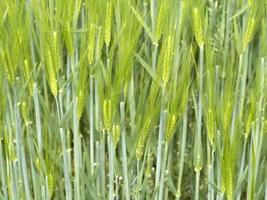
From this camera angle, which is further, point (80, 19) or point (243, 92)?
point (80, 19)

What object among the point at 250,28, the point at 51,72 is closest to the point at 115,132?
the point at 51,72

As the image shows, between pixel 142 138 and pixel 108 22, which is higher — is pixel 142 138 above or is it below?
below

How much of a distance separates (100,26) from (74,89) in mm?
142

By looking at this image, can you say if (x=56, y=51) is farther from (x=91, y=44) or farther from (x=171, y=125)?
(x=171, y=125)

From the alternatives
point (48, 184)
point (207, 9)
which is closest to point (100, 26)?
point (207, 9)

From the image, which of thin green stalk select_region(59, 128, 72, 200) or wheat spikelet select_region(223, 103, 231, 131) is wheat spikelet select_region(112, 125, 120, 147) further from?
wheat spikelet select_region(223, 103, 231, 131)

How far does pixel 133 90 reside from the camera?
127cm

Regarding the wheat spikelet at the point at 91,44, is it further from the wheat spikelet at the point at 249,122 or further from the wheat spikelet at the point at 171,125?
the wheat spikelet at the point at 249,122

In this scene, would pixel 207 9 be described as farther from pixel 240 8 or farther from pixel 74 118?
pixel 74 118

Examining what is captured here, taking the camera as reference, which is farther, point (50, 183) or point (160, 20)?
point (50, 183)

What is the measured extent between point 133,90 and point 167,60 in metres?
0.13

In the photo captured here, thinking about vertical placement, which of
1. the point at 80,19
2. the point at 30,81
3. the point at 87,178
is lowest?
the point at 87,178

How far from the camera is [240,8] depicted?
4.25 feet

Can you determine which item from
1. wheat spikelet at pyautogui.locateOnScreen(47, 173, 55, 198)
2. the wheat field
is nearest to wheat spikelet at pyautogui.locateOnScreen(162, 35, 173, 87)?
the wheat field
